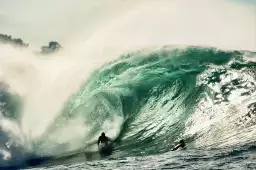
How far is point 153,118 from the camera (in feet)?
89.6

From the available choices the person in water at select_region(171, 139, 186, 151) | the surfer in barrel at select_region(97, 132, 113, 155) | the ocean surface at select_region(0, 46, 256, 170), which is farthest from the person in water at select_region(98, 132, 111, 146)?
the person in water at select_region(171, 139, 186, 151)

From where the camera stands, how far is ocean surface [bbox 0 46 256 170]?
68.2 feet

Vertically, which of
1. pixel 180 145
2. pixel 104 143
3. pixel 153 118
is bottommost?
pixel 180 145

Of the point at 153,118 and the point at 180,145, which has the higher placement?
the point at 153,118

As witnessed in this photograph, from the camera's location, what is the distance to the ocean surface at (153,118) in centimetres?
2078

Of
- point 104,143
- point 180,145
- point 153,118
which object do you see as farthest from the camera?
point 153,118

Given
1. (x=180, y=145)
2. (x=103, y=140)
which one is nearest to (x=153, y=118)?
(x=103, y=140)

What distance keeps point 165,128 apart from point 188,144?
11.2 ft

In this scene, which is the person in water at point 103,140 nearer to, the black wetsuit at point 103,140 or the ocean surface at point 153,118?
the black wetsuit at point 103,140

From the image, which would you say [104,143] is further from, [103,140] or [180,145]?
[180,145]

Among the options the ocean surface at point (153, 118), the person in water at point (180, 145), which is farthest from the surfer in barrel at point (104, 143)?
the person in water at point (180, 145)

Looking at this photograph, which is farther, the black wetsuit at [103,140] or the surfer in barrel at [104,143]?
the black wetsuit at [103,140]

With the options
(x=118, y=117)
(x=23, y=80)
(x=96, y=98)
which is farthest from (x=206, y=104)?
(x=23, y=80)

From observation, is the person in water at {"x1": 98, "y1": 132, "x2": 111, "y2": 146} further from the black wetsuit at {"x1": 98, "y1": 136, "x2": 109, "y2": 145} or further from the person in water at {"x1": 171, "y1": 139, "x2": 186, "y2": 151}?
the person in water at {"x1": 171, "y1": 139, "x2": 186, "y2": 151}
